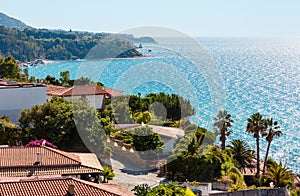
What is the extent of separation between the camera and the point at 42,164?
68.1ft

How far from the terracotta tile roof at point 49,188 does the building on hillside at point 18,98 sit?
874 inches

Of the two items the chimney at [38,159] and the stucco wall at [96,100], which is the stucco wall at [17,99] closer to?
the stucco wall at [96,100]

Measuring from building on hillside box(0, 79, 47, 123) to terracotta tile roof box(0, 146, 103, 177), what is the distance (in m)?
15.6

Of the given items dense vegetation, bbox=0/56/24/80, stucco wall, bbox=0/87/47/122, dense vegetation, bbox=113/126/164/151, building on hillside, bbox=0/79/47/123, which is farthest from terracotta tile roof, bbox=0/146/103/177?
dense vegetation, bbox=0/56/24/80

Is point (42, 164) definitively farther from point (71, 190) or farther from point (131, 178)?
point (131, 178)

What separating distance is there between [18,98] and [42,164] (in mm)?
18060

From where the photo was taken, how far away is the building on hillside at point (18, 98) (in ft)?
121

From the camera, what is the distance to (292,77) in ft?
477

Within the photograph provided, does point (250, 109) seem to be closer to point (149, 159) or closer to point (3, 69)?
point (3, 69)

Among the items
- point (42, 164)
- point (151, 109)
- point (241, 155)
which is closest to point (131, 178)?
point (42, 164)

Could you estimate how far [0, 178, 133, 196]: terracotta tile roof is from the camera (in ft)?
48.4

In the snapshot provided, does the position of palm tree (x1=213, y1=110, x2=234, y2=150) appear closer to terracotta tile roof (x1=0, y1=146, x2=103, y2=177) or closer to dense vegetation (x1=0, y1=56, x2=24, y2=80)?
terracotta tile roof (x1=0, y1=146, x2=103, y2=177)

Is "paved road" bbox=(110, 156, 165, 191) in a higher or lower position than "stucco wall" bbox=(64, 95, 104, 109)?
lower

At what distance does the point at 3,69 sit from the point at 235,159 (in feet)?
115
